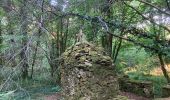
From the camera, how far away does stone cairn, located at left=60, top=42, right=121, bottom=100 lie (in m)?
5.00

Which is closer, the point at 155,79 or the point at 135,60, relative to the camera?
the point at 155,79

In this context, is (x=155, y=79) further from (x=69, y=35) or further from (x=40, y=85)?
(x=40, y=85)

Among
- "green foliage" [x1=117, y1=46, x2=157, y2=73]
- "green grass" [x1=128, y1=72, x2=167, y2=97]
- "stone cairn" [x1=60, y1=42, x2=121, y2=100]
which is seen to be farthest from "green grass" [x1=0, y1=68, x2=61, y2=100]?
"stone cairn" [x1=60, y1=42, x2=121, y2=100]

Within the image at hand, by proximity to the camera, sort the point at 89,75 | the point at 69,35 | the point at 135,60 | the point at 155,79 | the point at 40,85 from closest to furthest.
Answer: the point at 89,75
the point at 40,85
the point at 155,79
the point at 69,35
the point at 135,60

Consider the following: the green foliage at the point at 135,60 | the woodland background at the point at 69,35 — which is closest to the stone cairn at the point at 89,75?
the woodland background at the point at 69,35

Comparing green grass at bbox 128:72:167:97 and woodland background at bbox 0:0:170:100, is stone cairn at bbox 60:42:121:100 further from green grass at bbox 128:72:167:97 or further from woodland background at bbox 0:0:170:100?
green grass at bbox 128:72:167:97

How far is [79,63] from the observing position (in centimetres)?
511

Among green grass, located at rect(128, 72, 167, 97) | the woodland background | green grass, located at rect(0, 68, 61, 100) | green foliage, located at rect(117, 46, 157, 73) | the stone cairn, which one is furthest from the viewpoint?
green foliage, located at rect(117, 46, 157, 73)

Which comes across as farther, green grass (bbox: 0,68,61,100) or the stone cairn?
green grass (bbox: 0,68,61,100)

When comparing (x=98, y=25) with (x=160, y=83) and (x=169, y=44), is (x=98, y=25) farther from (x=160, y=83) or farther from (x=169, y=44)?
(x=160, y=83)

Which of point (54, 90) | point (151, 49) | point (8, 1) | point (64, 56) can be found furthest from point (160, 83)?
point (64, 56)

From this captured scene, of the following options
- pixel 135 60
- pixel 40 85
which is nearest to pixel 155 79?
pixel 135 60

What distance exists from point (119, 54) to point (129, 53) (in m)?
0.55

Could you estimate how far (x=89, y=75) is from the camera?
5016 millimetres
